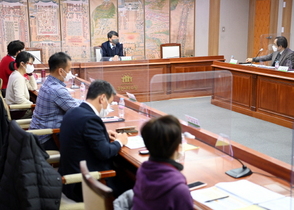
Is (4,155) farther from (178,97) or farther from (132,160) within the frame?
(178,97)

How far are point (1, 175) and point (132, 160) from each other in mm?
748

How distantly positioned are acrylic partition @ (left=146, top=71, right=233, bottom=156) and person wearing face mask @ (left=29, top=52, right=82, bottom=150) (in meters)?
0.69

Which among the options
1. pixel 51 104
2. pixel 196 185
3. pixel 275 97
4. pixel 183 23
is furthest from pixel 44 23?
pixel 196 185

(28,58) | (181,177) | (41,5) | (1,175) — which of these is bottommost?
(1,175)

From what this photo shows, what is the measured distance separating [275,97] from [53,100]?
3.50m

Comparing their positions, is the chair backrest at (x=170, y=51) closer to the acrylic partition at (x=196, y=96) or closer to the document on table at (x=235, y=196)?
the acrylic partition at (x=196, y=96)

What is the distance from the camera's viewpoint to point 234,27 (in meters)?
10.1

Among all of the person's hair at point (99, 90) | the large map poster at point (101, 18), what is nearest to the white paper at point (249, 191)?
the person's hair at point (99, 90)

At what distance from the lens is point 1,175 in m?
2.14

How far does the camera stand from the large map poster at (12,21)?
25.6 ft

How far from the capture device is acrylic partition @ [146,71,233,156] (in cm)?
271

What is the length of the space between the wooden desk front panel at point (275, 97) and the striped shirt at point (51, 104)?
3.24m


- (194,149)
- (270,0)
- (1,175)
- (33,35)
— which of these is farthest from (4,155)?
(270,0)

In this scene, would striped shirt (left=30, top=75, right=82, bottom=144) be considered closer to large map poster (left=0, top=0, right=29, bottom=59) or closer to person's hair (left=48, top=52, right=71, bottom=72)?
person's hair (left=48, top=52, right=71, bottom=72)
